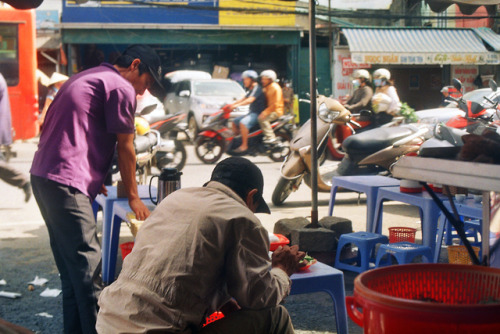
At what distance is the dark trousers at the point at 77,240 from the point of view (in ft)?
11.6

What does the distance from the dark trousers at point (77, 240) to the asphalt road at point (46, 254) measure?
87 cm

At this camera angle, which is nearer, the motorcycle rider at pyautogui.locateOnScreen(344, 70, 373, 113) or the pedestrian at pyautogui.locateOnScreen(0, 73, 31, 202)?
the pedestrian at pyautogui.locateOnScreen(0, 73, 31, 202)

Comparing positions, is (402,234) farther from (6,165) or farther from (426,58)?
(426,58)

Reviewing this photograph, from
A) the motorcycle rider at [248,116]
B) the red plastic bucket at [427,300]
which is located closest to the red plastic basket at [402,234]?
the red plastic bucket at [427,300]

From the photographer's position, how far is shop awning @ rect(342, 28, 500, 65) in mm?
21078

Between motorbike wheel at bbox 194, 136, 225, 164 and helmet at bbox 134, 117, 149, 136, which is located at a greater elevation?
helmet at bbox 134, 117, 149, 136

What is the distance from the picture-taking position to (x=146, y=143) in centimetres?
894

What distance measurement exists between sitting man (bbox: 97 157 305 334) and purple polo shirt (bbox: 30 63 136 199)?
1.10 meters

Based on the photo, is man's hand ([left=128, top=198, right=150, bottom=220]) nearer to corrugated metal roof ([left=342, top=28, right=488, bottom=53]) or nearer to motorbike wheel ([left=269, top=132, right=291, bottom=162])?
motorbike wheel ([left=269, top=132, right=291, bottom=162])

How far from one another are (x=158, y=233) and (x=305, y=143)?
529 centimetres

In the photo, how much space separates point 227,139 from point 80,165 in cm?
956

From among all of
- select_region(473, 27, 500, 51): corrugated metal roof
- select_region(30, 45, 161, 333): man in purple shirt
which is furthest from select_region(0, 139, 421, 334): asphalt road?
select_region(473, 27, 500, 51): corrugated metal roof

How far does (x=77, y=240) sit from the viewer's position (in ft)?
11.6

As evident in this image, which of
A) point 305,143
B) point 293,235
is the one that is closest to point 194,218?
point 293,235
